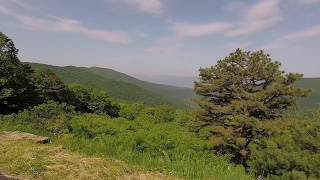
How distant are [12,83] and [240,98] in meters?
25.5

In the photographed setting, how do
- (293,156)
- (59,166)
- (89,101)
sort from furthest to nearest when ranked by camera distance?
(89,101), (293,156), (59,166)

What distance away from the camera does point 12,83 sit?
45719 mm

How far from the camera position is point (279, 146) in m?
28.8

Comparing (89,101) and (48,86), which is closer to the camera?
(48,86)

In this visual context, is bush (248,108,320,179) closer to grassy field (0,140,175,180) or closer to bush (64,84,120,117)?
grassy field (0,140,175,180)

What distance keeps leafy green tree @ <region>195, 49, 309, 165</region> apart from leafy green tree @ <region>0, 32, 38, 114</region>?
814 inches

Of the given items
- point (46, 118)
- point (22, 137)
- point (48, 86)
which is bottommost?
point (46, 118)

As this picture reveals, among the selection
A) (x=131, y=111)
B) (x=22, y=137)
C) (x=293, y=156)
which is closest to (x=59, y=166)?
(x=22, y=137)

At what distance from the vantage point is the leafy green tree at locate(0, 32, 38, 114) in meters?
44.4

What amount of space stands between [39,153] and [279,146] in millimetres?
22878

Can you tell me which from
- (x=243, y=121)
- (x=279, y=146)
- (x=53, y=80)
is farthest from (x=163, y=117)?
(x=279, y=146)

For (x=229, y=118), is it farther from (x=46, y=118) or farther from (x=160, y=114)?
(x=160, y=114)

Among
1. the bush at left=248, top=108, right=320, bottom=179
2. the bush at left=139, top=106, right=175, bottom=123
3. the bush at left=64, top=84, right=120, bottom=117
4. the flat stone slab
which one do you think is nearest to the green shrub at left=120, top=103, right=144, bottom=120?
the bush at left=139, top=106, right=175, bottom=123

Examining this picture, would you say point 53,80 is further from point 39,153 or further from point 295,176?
point 39,153
